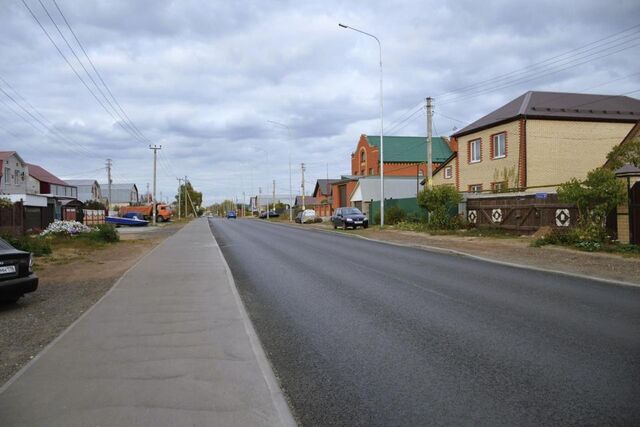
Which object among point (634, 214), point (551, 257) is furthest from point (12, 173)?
point (634, 214)

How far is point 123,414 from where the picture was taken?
11.9 feet

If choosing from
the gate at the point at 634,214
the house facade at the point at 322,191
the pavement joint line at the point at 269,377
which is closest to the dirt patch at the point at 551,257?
the gate at the point at 634,214

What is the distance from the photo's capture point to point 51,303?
28.9 feet

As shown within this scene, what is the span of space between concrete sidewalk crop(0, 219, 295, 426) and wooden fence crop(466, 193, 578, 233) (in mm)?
16154

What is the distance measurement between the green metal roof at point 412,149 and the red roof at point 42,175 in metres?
52.8

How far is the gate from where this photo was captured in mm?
15016

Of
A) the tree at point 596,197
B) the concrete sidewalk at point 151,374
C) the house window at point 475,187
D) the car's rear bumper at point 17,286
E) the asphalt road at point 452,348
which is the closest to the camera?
the concrete sidewalk at point 151,374

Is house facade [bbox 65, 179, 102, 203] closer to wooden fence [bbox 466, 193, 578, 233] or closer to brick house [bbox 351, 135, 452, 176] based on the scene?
brick house [bbox 351, 135, 452, 176]

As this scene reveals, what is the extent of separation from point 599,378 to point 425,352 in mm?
1633

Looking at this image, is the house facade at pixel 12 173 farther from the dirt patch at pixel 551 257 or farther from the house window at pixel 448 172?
the dirt patch at pixel 551 257

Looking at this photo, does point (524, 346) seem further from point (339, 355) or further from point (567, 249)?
point (567, 249)

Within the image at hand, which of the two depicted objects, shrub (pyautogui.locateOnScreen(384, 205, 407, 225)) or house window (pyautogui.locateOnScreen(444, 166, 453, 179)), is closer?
shrub (pyautogui.locateOnScreen(384, 205, 407, 225))

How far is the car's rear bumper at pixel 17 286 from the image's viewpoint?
7.76 m

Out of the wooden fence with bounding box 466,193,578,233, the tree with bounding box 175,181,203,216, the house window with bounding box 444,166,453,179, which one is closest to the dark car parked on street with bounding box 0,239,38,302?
the wooden fence with bounding box 466,193,578,233
